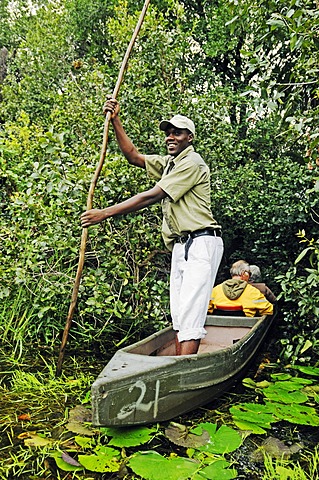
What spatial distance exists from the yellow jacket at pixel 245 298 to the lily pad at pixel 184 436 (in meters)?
2.18

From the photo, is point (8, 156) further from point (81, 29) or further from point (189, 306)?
point (81, 29)

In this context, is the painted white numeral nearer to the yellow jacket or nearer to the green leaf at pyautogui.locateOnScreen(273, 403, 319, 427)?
the green leaf at pyautogui.locateOnScreen(273, 403, 319, 427)

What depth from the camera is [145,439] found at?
3182mm

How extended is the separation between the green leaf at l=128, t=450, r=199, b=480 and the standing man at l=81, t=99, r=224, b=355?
95 cm

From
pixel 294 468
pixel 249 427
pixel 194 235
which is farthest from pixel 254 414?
pixel 194 235

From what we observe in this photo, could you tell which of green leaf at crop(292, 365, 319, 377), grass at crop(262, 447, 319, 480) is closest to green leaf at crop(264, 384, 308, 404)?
green leaf at crop(292, 365, 319, 377)

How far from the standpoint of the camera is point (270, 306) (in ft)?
17.7

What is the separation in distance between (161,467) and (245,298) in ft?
9.34

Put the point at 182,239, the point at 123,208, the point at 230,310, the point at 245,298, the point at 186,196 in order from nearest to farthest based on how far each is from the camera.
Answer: the point at 123,208 → the point at 186,196 → the point at 182,239 → the point at 245,298 → the point at 230,310

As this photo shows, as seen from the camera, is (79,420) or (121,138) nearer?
(79,420)

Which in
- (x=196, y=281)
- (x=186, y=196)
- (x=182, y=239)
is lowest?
(x=196, y=281)

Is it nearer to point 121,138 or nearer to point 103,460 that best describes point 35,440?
point 103,460

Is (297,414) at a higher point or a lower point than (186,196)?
lower

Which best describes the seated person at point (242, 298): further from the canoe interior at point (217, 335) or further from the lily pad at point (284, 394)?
the lily pad at point (284, 394)
